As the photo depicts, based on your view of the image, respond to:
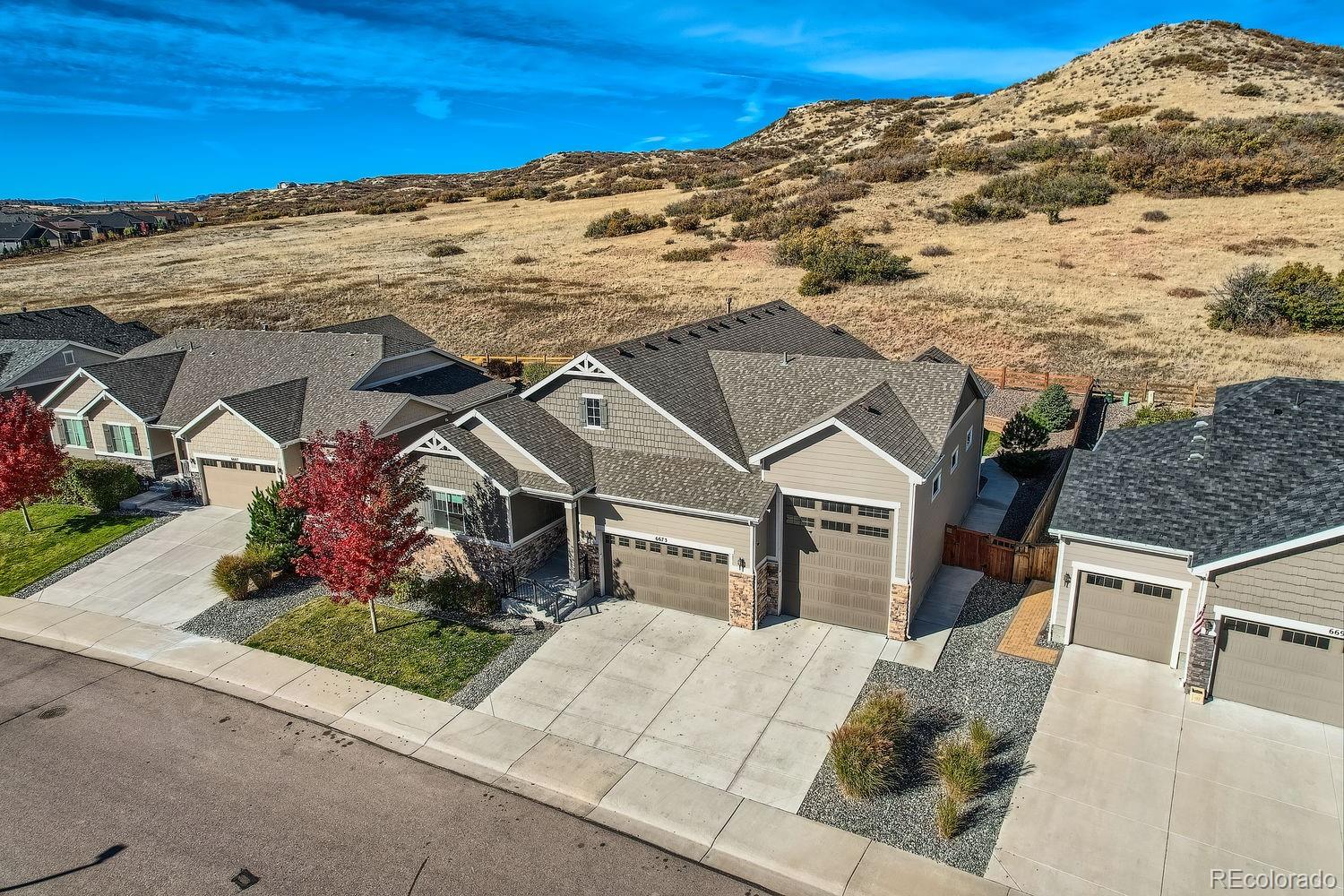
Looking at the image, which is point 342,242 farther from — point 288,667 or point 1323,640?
point 1323,640

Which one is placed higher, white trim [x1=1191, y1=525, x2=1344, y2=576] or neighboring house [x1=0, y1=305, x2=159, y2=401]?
neighboring house [x1=0, y1=305, x2=159, y2=401]

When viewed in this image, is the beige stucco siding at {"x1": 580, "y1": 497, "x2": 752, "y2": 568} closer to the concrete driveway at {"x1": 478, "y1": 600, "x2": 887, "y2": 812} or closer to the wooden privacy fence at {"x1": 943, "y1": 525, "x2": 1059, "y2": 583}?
the concrete driveway at {"x1": 478, "y1": 600, "x2": 887, "y2": 812}

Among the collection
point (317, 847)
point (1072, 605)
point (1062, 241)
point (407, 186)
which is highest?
point (407, 186)

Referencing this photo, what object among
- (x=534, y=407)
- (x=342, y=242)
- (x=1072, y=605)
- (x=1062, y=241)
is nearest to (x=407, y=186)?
(x=342, y=242)

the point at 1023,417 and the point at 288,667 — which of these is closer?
the point at 288,667

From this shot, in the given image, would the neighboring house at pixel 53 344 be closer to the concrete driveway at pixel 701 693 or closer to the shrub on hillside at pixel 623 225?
the concrete driveway at pixel 701 693

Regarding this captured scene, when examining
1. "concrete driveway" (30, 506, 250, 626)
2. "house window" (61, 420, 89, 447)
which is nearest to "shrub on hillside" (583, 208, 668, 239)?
"house window" (61, 420, 89, 447)

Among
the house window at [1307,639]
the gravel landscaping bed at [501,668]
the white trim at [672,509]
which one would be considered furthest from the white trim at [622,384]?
the house window at [1307,639]
